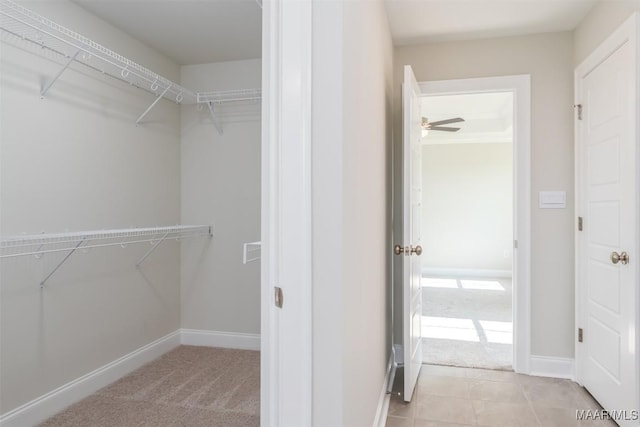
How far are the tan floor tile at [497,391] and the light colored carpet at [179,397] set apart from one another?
1.41m

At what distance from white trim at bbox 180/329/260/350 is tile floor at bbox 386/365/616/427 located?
125cm

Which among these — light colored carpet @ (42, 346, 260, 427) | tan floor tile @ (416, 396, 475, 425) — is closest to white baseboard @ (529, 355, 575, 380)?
tan floor tile @ (416, 396, 475, 425)

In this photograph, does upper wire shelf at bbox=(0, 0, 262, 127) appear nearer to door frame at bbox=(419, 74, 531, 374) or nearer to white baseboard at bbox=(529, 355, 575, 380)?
door frame at bbox=(419, 74, 531, 374)

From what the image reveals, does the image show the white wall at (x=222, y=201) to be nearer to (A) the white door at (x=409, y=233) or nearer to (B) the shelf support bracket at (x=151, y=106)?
(B) the shelf support bracket at (x=151, y=106)

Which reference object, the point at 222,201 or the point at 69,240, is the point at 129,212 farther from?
the point at 222,201

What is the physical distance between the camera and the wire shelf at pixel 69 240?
6.14ft

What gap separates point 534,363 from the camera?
278cm

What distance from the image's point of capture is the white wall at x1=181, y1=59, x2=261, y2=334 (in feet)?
10.3

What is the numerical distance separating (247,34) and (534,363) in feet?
10.2

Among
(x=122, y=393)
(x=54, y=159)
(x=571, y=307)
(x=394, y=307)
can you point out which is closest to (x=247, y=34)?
(x=54, y=159)

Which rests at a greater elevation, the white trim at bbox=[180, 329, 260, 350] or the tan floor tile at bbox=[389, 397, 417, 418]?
the white trim at bbox=[180, 329, 260, 350]

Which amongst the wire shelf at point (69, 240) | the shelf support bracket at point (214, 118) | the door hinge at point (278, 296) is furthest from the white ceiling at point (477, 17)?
the wire shelf at point (69, 240)

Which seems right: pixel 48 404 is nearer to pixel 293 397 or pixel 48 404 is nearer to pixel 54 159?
pixel 54 159

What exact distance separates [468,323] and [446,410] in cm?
198
